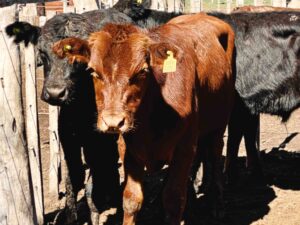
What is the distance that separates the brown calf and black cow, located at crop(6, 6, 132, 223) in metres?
0.69

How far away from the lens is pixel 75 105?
575cm

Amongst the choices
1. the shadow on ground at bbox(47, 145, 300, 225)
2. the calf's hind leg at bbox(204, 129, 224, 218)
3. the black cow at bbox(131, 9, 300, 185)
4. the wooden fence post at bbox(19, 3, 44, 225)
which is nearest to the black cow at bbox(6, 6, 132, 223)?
the wooden fence post at bbox(19, 3, 44, 225)

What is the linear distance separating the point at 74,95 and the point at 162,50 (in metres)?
1.22

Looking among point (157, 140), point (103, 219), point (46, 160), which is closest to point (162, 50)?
point (157, 140)

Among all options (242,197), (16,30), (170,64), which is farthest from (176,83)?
(242,197)

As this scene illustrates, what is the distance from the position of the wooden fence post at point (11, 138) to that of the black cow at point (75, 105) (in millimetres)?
1186

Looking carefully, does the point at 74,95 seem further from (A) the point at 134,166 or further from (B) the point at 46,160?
(B) the point at 46,160

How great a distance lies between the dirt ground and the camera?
6.31 meters

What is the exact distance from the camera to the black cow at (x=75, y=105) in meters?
5.38

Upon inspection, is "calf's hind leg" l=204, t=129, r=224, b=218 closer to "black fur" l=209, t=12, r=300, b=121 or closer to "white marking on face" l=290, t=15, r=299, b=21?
"black fur" l=209, t=12, r=300, b=121

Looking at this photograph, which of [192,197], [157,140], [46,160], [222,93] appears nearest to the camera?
[157,140]

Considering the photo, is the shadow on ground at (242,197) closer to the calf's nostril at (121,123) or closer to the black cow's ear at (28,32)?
the black cow's ear at (28,32)

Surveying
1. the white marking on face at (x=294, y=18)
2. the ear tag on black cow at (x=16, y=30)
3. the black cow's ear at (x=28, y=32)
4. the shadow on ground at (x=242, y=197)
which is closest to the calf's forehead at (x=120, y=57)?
the ear tag on black cow at (x=16, y=30)

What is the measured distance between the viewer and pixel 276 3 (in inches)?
408
